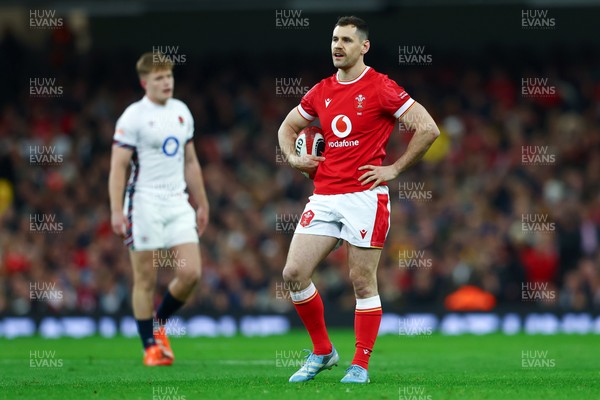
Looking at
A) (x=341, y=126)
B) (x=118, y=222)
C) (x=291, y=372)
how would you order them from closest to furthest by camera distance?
(x=341, y=126)
(x=291, y=372)
(x=118, y=222)

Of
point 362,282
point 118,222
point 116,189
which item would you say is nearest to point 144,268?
point 118,222

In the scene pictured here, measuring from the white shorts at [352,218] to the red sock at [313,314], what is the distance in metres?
0.44

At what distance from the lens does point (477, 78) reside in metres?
24.4

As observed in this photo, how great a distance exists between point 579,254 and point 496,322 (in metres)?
2.52

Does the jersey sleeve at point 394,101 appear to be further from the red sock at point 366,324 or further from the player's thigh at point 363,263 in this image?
the red sock at point 366,324

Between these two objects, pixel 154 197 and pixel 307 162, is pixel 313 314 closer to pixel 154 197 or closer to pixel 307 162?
pixel 307 162

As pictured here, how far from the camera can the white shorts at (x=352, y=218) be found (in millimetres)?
8281

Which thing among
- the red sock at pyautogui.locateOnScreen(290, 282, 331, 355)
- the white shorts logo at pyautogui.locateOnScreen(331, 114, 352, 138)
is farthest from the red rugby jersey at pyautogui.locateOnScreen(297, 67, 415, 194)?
the red sock at pyautogui.locateOnScreen(290, 282, 331, 355)

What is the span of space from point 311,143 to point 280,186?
13376mm

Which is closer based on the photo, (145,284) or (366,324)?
(366,324)

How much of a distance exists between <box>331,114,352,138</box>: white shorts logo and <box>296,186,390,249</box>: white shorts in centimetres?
44

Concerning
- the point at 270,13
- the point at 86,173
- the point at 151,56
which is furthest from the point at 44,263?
the point at 151,56

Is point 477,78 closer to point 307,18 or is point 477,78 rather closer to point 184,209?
point 307,18

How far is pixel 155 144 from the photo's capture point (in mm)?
10594
